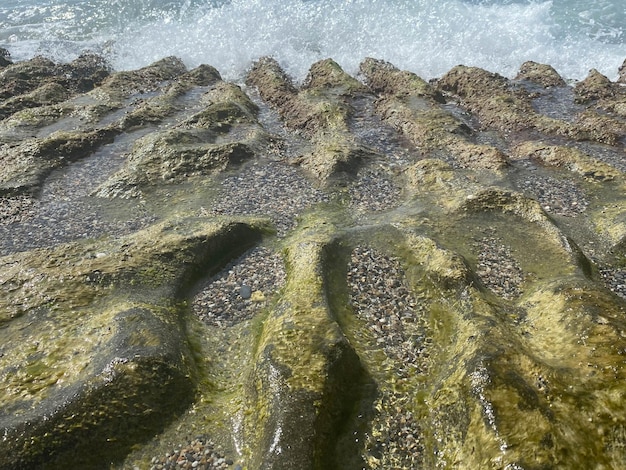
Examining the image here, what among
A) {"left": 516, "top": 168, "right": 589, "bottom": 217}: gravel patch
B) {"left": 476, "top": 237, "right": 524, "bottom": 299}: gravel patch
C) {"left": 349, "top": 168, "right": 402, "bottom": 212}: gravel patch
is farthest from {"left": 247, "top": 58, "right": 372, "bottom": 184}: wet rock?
{"left": 476, "top": 237, "right": 524, "bottom": 299}: gravel patch

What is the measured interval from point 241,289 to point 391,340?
5.50 m

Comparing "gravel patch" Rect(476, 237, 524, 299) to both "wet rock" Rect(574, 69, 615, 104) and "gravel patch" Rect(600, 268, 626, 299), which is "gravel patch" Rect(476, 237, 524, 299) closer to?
"gravel patch" Rect(600, 268, 626, 299)

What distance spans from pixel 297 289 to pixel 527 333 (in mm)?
6967

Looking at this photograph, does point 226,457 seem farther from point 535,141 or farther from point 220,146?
point 535,141

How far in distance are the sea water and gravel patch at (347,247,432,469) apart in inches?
1273

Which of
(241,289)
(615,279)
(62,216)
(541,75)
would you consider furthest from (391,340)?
(541,75)

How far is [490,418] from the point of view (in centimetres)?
1052

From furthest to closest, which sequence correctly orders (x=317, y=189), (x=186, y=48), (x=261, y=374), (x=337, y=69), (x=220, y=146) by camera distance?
(x=186, y=48) < (x=337, y=69) < (x=220, y=146) < (x=317, y=189) < (x=261, y=374)

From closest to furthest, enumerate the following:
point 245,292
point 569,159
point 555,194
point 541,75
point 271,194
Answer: point 245,292 < point 555,194 < point 271,194 < point 569,159 < point 541,75

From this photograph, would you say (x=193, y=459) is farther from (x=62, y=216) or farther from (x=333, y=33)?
(x=333, y=33)

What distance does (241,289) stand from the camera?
16.5 m

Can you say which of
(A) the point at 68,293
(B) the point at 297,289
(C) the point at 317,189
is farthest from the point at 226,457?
(C) the point at 317,189

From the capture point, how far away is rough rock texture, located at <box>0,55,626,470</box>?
11016mm

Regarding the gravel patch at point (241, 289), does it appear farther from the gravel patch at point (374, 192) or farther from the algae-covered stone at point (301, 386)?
the gravel patch at point (374, 192)
